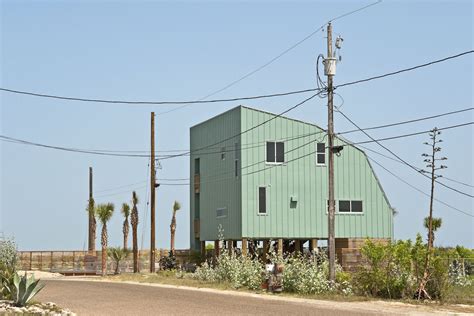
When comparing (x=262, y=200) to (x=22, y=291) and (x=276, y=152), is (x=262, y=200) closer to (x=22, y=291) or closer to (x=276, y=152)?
(x=276, y=152)

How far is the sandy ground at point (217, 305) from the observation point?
856 inches

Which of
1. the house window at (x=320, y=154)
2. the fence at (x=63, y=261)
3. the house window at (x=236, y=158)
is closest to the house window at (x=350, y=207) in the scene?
the house window at (x=320, y=154)

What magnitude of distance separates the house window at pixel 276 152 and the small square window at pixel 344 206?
4418mm

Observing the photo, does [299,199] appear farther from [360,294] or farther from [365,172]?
[360,294]

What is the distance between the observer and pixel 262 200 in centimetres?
4484

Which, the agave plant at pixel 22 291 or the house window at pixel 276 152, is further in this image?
the house window at pixel 276 152

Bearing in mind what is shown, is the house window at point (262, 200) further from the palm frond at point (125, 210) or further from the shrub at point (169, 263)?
the palm frond at point (125, 210)

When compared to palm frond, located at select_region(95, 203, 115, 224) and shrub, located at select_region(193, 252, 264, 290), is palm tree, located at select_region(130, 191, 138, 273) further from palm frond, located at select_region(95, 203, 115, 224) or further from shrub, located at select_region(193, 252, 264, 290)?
shrub, located at select_region(193, 252, 264, 290)

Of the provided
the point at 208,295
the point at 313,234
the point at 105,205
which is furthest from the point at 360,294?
the point at 105,205

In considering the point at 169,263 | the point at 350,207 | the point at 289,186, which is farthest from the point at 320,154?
the point at 169,263

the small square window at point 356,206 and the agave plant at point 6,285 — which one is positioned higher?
the small square window at point 356,206

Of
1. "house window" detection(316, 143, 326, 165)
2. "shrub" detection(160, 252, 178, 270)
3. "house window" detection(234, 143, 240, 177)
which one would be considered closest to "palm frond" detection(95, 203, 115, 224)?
"shrub" detection(160, 252, 178, 270)

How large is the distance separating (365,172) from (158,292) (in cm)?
2087

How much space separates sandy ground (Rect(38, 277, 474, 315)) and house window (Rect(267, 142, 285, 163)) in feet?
54.9
